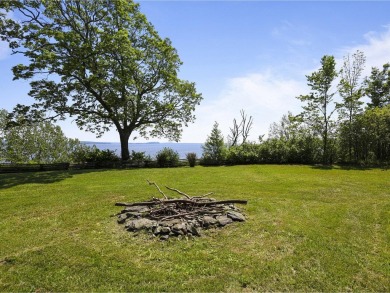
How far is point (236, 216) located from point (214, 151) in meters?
17.6

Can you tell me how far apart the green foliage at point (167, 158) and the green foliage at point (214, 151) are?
9.27 feet

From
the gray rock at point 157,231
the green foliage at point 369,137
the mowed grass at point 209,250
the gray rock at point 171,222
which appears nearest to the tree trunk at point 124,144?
the mowed grass at point 209,250

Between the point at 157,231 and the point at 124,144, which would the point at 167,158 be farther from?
the point at 157,231

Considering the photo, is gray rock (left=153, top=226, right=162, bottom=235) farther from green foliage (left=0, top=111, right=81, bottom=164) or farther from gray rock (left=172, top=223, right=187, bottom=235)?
green foliage (left=0, top=111, right=81, bottom=164)

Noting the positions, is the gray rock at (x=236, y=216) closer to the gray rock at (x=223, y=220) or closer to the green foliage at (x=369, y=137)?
the gray rock at (x=223, y=220)

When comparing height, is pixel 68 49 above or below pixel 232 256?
above

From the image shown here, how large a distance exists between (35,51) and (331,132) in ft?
88.0

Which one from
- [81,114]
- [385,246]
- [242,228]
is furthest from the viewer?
[81,114]

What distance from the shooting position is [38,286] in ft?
14.9

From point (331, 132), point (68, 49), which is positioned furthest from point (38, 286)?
point (331, 132)

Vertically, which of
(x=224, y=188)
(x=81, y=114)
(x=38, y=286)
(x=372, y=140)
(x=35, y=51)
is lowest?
(x=38, y=286)

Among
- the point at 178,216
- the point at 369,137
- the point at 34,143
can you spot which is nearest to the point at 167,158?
the point at 178,216

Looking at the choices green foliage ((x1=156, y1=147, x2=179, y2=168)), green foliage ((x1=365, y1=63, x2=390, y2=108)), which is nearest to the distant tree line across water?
green foliage ((x1=156, y1=147, x2=179, y2=168))

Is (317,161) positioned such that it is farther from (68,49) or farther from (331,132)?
(68,49)
